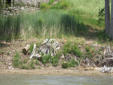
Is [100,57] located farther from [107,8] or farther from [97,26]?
[97,26]

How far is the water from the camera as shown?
503 inches

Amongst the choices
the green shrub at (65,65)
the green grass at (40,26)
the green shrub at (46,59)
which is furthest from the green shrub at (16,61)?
the green grass at (40,26)

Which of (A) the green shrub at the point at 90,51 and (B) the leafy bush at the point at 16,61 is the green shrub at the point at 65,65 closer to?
(A) the green shrub at the point at 90,51

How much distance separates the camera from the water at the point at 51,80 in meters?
12.8

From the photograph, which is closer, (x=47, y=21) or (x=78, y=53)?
(x=78, y=53)

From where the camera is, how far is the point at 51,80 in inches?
523

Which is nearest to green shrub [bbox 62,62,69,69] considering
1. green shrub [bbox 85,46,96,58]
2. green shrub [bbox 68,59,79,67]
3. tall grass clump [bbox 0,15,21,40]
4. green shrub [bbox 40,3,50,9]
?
green shrub [bbox 68,59,79,67]

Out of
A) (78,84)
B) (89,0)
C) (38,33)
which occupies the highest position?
(89,0)

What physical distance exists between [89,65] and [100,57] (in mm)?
575

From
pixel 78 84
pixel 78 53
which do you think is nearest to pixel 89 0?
pixel 78 53

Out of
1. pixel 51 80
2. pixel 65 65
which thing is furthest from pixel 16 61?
pixel 51 80

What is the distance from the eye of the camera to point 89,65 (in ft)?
52.9

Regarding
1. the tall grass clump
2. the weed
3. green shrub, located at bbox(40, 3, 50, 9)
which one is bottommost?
the weed

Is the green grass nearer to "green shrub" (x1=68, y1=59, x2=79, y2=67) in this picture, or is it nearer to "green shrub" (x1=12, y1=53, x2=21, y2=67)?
"green shrub" (x1=12, y1=53, x2=21, y2=67)
